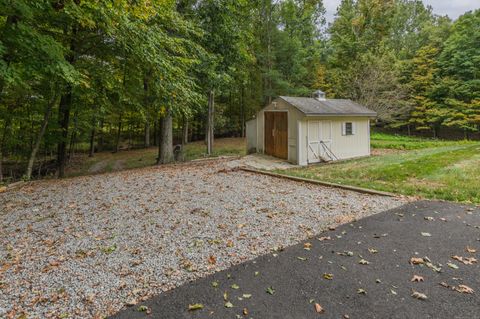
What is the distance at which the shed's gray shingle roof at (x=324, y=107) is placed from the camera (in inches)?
442

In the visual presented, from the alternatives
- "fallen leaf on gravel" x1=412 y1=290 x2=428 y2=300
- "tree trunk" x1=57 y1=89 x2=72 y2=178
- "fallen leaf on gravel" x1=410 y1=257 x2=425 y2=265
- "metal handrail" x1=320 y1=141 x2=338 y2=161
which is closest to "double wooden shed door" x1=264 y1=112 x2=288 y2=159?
"metal handrail" x1=320 y1=141 x2=338 y2=161

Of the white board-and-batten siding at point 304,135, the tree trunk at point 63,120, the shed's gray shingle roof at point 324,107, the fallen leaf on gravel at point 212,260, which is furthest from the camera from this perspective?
the shed's gray shingle roof at point 324,107

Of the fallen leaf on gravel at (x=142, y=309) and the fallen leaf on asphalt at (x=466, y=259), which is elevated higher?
the fallen leaf on asphalt at (x=466, y=259)

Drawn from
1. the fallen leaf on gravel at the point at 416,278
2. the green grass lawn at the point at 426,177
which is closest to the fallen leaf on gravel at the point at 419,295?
the fallen leaf on gravel at the point at 416,278

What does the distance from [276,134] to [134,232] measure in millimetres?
8978

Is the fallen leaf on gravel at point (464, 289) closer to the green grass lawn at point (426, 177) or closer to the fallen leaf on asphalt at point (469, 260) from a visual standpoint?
the fallen leaf on asphalt at point (469, 260)

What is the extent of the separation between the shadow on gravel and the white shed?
290 inches

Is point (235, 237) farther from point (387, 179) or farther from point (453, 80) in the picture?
point (453, 80)

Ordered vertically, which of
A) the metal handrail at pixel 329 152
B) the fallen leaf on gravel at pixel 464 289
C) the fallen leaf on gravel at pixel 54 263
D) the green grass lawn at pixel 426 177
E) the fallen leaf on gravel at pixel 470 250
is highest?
the metal handrail at pixel 329 152

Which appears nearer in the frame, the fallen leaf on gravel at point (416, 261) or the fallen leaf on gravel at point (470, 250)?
the fallen leaf on gravel at point (416, 261)

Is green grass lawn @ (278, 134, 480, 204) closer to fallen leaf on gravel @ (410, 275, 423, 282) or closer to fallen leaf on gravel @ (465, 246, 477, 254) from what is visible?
fallen leaf on gravel @ (465, 246, 477, 254)

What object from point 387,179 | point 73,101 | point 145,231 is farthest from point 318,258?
point 73,101

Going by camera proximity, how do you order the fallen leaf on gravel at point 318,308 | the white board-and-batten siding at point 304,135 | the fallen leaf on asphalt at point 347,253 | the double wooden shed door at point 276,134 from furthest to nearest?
the double wooden shed door at point 276,134 < the white board-and-batten siding at point 304,135 < the fallen leaf on asphalt at point 347,253 < the fallen leaf on gravel at point 318,308

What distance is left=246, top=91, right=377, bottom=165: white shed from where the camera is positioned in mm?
11125
